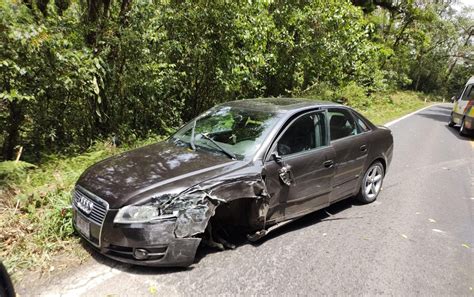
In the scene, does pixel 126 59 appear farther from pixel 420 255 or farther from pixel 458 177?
pixel 458 177

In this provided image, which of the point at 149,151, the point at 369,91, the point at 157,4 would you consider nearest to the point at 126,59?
the point at 157,4

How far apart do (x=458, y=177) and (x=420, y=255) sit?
4558 millimetres

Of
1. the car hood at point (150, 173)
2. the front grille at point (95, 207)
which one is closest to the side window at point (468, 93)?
the car hood at point (150, 173)

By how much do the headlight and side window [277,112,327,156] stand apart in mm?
1366

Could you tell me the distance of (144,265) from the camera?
3383 millimetres

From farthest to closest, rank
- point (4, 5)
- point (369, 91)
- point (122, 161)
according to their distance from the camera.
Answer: point (369, 91) → point (4, 5) → point (122, 161)

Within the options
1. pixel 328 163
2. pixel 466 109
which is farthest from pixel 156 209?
pixel 466 109

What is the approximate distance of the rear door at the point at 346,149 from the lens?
4965 millimetres

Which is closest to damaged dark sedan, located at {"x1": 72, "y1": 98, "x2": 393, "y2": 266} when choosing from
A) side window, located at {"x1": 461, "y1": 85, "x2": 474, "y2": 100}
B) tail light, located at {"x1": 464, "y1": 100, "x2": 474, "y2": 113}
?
tail light, located at {"x1": 464, "y1": 100, "x2": 474, "y2": 113}

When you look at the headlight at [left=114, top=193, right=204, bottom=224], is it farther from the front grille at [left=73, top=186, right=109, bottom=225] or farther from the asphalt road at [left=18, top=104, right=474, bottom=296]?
the asphalt road at [left=18, top=104, right=474, bottom=296]

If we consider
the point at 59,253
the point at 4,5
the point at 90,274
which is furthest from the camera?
the point at 4,5

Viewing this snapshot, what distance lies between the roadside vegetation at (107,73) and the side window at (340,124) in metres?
3.60

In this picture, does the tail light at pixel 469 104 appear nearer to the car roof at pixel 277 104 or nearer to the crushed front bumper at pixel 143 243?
the car roof at pixel 277 104

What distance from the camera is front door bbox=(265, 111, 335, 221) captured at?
4125mm
